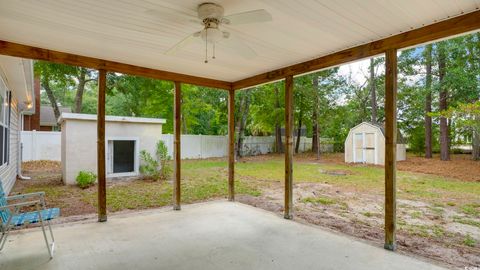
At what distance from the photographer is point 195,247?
2984mm

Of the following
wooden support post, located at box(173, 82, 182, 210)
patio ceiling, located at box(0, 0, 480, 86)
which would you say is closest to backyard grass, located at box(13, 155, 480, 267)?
wooden support post, located at box(173, 82, 182, 210)

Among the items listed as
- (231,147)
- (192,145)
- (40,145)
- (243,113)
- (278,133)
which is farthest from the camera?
(278,133)

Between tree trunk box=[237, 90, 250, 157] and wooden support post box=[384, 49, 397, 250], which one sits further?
tree trunk box=[237, 90, 250, 157]

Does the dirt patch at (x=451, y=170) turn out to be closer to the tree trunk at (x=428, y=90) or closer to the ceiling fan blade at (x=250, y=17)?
the tree trunk at (x=428, y=90)

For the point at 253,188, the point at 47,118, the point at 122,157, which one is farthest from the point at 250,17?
the point at 47,118

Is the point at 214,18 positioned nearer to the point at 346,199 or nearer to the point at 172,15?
the point at 172,15

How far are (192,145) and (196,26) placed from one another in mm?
10783

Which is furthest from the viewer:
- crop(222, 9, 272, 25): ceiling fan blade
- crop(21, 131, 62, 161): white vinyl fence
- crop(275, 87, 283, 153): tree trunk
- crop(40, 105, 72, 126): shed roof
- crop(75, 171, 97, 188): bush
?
crop(40, 105, 72, 126): shed roof

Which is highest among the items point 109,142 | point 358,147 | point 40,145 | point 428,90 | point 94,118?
point 428,90

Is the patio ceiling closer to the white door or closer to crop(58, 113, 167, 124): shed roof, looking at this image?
crop(58, 113, 167, 124): shed roof

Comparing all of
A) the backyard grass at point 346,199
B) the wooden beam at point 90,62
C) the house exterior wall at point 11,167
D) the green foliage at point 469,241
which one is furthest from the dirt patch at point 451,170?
the house exterior wall at point 11,167

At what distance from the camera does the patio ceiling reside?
222 centimetres

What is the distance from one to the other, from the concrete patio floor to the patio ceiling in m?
2.31

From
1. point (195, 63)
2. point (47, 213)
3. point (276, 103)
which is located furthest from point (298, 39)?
point (276, 103)
